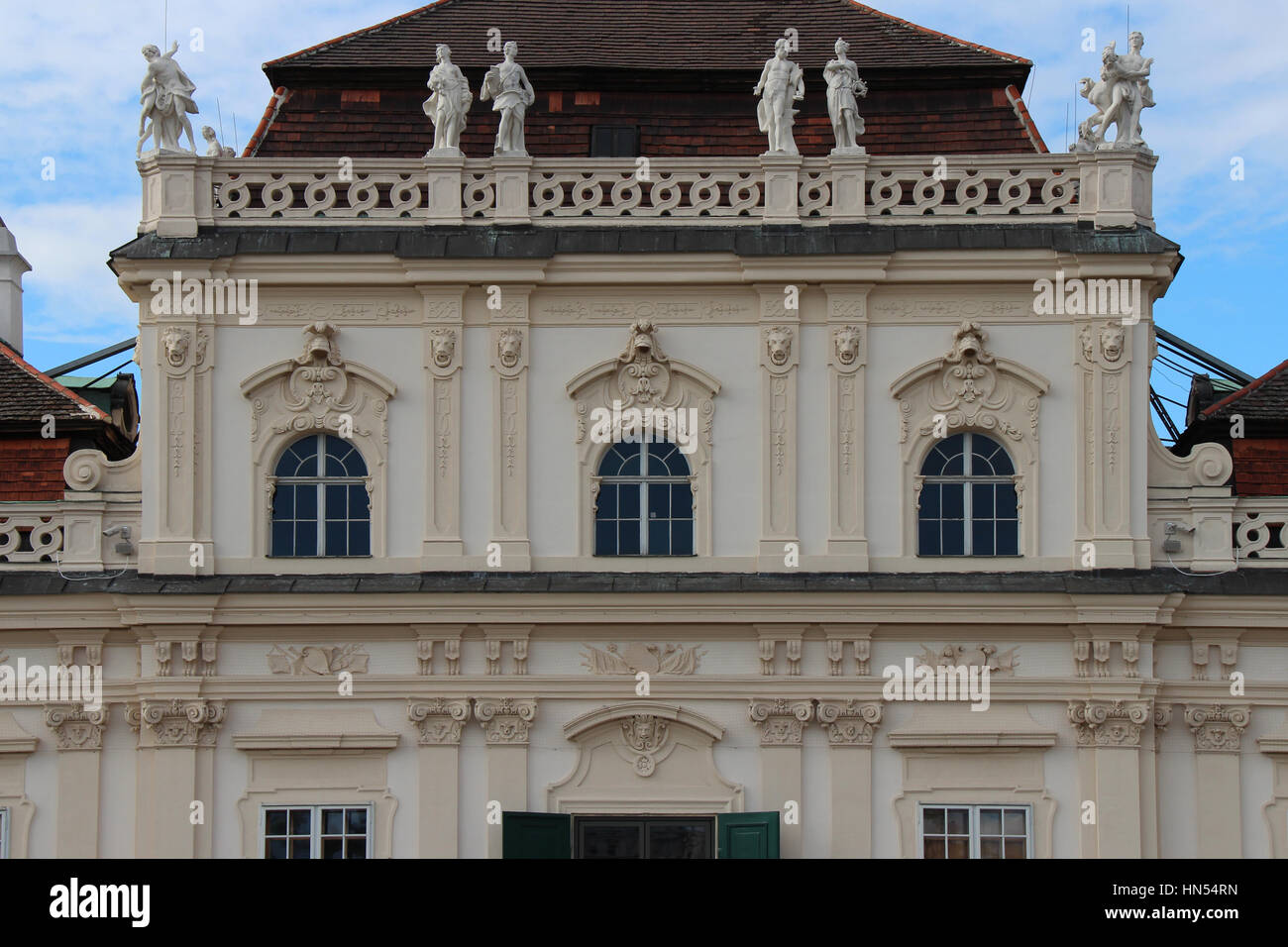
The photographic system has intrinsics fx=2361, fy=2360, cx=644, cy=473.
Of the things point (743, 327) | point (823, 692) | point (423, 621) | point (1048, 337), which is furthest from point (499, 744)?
point (1048, 337)

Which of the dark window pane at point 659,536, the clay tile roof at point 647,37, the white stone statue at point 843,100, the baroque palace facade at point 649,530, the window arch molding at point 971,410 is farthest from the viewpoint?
the clay tile roof at point 647,37

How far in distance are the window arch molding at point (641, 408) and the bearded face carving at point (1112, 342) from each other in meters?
4.54

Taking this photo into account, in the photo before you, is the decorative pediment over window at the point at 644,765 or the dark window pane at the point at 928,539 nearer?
the decorative pediment over window at the point at 644,765

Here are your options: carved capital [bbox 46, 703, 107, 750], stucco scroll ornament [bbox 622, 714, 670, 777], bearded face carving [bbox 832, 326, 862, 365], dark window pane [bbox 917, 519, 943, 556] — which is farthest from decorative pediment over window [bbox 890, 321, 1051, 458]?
carved capital [bbox 46, 703, 107, 750]

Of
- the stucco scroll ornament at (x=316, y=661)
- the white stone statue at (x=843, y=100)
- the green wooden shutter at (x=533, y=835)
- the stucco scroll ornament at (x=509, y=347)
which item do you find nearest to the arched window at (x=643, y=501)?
the stucco scroll ornament at (x=509, y=347)

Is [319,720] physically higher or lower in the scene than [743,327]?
lower

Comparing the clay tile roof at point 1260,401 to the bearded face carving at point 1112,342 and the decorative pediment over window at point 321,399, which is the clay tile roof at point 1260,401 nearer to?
the bearded face carving at point 1112,342

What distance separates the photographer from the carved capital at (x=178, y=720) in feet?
89.4

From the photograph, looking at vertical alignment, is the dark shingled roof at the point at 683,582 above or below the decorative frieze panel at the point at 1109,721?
above

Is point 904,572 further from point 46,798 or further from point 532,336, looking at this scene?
point 46,798

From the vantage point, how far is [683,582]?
27250 millimetres

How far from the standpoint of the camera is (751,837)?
2689 centimetres

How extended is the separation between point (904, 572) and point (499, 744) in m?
5.12

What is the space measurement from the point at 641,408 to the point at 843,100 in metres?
4.40
